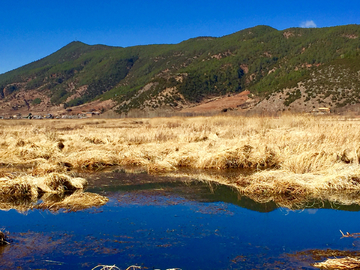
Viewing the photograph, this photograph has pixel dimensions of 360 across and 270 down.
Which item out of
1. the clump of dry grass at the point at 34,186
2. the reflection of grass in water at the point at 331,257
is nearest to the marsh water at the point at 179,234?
the reflection of grass in water at the point at 331,257

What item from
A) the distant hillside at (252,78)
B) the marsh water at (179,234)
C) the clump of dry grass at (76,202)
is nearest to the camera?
the marsh water at (179,234)

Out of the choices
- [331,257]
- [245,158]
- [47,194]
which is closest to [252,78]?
[245,158]

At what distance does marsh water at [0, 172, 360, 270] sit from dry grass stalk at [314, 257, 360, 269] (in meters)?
0.25

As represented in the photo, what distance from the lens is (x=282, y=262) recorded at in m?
5.43

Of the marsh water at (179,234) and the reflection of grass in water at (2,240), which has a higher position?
the reflection of grass in water at (2,240)

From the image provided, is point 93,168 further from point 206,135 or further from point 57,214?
point 206,135

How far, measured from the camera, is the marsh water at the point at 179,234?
550 centimetres

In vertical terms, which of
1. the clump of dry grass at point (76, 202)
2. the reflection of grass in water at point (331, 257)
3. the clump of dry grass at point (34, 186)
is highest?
the clump of dry grass at point (34, 186)

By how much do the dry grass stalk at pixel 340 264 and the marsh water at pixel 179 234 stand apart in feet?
0.81

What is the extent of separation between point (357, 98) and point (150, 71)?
134906mm

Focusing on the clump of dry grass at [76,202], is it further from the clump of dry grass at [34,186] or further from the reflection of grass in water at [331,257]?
the reflection of grass in water at [331,257]

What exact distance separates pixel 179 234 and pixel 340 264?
8.54 ft

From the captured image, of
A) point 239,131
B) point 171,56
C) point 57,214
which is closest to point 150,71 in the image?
point 171,56

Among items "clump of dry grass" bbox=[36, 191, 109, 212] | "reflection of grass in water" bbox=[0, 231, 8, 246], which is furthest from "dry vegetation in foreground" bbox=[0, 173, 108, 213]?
"reflection of grass in water" bbox=[0, 231, 8, 246]
